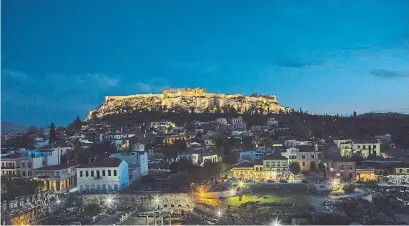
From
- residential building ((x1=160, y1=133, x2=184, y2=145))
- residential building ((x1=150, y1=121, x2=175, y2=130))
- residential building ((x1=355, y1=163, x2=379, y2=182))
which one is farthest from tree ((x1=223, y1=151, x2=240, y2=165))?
residential building ((x1=150, y1=121, x2=175, y2=130))

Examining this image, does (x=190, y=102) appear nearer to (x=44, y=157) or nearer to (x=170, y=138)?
(x=170, y=138)

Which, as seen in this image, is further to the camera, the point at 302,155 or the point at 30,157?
the point at 302,155

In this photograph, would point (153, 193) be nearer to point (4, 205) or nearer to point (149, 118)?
point (4, 205)

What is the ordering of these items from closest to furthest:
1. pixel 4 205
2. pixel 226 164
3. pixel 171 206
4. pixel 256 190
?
1. pixel 4 205
2. pixel 171 206
3. pixel 256 190
4. pixel 226 164

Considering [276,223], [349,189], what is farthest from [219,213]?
[349,189]

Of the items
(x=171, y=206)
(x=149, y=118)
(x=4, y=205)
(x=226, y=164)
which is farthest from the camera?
(x=149, y=118)

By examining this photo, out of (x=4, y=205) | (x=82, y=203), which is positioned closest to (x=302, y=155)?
(x=82, y=203)

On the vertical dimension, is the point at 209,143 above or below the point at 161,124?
below
